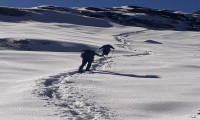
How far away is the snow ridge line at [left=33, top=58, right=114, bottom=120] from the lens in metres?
9.05

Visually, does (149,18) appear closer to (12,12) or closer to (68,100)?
(12,12)

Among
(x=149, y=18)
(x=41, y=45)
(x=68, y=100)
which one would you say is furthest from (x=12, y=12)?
(x=68, y=100)

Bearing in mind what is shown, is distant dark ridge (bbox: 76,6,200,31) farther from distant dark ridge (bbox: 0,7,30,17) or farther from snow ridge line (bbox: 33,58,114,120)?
snow ridge line (bbox: 33,58,114,120)

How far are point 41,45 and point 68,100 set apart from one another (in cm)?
2637

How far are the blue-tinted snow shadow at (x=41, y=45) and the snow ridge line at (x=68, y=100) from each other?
20.2 m

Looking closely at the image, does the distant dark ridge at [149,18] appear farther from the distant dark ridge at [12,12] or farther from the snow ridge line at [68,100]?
the snow ridge line at [68,100]

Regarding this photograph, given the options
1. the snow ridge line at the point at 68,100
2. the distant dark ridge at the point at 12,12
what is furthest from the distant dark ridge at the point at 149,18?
the snow ridge line at the point at 68,100

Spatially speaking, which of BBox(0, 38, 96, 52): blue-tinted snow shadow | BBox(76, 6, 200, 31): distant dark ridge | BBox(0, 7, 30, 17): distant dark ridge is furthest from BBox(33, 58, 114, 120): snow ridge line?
BBox(76, 6, 200, 31): distant dark ridge

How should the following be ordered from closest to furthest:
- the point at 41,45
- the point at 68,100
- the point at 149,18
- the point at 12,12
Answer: the point at 68,100 → the point at 41,45 → the point at 12,12 → the point at 149,18

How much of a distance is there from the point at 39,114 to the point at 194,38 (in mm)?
55364

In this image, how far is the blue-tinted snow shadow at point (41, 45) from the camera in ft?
117

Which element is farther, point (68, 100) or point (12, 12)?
point (12, 12)

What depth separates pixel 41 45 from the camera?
121 ft

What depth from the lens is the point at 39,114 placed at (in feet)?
29.1
